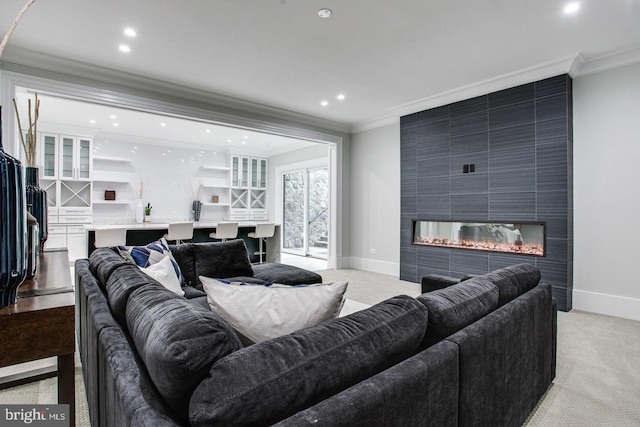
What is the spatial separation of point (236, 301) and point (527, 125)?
419 centimetres

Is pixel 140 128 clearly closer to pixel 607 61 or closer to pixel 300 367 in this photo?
pixel 300 367

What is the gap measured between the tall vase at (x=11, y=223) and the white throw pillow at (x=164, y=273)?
1.32 m

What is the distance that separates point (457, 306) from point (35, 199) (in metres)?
2.57

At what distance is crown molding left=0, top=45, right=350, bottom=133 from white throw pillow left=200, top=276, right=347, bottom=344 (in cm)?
385

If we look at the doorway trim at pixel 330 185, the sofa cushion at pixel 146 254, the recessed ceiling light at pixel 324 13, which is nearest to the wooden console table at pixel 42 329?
the sofa cushion at pixel 146 254

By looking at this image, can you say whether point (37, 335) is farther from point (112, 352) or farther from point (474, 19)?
point (474, 19)

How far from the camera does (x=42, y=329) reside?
0.98m

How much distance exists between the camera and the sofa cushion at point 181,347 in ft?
2.52

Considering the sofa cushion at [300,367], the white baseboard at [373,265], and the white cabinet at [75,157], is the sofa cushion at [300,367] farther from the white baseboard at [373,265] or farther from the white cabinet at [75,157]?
the white cabinet at [75,157]

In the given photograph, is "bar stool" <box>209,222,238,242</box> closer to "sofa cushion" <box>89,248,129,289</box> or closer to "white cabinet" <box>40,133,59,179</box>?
"sofa cushion" <box>89,248,129,289</box>

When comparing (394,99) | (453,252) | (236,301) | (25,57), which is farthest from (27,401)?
(394,99)

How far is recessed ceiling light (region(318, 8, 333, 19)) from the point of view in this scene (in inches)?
108

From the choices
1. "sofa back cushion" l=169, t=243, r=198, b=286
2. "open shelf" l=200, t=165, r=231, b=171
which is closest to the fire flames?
"sofa back cushion" l=169, t=243, r=198, b=286

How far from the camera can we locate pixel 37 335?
3.19 ft
